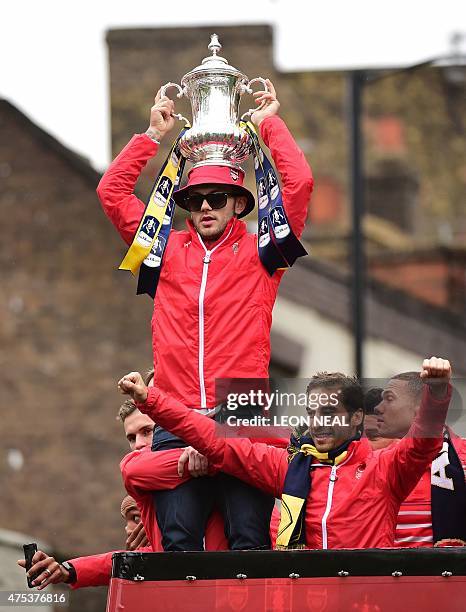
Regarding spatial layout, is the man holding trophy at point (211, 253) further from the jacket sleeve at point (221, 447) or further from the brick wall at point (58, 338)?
the brick wall at point (58, 338)

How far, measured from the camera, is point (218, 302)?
29.9 ft

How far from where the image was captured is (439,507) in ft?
29.7

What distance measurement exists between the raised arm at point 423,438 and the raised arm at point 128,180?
1.66 metres

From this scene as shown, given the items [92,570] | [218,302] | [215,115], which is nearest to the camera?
[218,302]

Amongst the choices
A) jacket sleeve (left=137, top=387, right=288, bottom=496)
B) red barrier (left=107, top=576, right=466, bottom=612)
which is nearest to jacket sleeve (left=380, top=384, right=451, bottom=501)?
jacket sleeve (left=137, top=387, right=288, bottom=496)

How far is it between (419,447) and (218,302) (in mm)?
1193

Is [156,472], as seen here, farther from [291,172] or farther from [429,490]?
[291,172]

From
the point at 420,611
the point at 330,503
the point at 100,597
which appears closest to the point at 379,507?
the point at 330,503

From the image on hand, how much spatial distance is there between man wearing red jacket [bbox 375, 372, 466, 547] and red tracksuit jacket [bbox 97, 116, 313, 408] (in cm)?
61

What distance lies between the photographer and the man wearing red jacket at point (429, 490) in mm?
8875

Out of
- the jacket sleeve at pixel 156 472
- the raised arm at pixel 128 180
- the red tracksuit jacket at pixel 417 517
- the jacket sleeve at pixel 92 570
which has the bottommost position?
the jacket sleeve at pixel 92 570

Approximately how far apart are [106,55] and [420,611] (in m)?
27.2

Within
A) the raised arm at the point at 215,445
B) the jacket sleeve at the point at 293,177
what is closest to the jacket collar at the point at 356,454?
the raised arm at the point at 215,445

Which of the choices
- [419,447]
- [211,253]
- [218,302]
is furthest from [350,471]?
[211,253]
